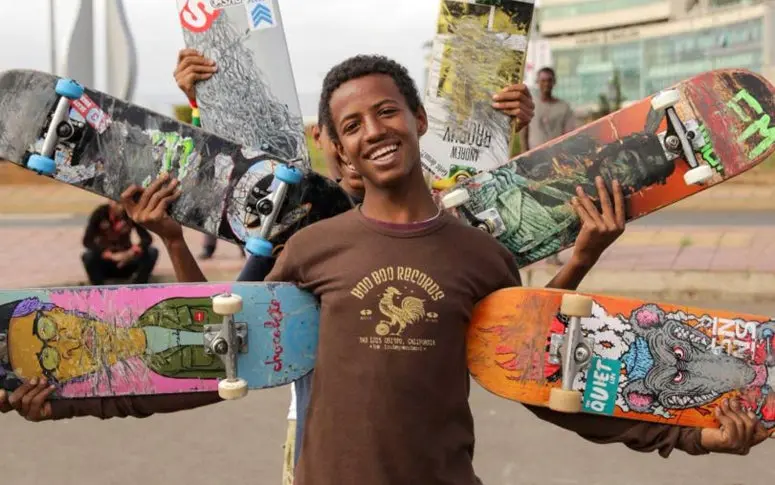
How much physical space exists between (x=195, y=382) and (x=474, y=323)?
60cm

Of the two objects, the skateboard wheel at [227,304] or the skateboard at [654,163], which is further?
the skateboard at [654,163]

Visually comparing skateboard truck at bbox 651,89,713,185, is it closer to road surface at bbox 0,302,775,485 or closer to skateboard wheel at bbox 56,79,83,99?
skateboard wheel at bbox 56,79,83,99

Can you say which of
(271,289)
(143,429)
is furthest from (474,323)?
(143,429)

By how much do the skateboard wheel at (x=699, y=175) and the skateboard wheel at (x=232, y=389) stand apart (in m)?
1.27

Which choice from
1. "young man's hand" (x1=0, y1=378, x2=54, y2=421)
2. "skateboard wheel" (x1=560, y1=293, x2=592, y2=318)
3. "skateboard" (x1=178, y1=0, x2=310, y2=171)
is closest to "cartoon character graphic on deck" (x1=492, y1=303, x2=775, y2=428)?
"skateboard wheel" (x1=560, y1=293, x2=592, y2=318)

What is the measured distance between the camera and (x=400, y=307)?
198cm

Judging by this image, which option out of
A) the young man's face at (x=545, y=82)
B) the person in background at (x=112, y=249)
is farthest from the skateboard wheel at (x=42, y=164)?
the young man's face at (x=545, y=82)

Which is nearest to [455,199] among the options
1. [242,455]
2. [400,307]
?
[400,307]

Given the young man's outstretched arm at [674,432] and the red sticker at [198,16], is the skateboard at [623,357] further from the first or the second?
the red sticker at [198,16]

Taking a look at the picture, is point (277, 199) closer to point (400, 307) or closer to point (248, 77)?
point (248, 77)

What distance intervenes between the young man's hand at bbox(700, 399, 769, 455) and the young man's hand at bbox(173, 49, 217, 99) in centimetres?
158

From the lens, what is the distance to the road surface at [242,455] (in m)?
4.80

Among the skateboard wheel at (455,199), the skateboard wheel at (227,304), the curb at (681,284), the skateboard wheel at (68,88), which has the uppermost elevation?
the skateboard wheel at (68,88)

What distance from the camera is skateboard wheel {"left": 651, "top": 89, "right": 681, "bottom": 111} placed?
2.85m
